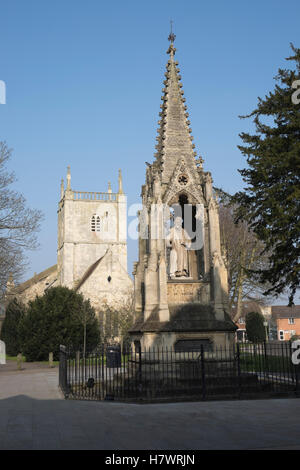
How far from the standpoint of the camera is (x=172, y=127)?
1487 centimetres

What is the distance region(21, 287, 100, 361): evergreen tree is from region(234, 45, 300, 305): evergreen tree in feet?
68.7

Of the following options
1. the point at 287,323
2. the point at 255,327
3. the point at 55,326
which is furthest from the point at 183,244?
the point at 287,323

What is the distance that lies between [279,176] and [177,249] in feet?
12.4

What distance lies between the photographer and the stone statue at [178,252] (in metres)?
13.8

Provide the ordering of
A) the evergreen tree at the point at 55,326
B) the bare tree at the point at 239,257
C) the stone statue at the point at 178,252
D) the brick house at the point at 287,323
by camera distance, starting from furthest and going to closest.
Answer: the brick house at the point at 287,323
the evergreen tree at the point at 55,326
the bare tree at the point at 239,257
the stone statue at the point at 178,252

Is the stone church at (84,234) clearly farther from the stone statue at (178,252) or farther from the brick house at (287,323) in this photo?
the stone statue at (178,252)

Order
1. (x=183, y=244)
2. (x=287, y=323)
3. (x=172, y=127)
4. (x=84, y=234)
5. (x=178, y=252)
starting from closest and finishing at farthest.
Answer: (x=178, y=252) < (x=183, y=244) < (x=172, y=127) < (x=84, y=234) < (x=287, y=323)

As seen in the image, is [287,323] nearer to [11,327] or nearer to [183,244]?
[11,327]

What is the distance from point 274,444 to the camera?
620 cm

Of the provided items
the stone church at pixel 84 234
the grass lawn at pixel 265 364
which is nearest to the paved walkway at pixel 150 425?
the grass lawn at pixel 265 364
